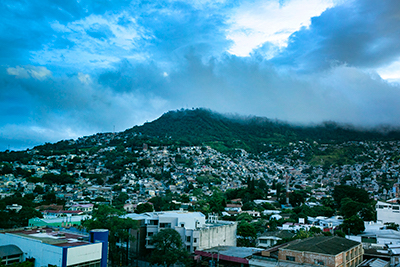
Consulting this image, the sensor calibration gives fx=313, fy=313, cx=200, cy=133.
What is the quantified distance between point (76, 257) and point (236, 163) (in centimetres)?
12761

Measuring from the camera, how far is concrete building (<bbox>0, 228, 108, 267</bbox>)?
806 inches

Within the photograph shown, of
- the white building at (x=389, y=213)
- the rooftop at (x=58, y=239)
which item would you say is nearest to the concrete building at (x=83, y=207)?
the rooftop at (x=58, y=239)

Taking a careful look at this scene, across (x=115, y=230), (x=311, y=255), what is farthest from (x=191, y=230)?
(x=311, y=255)

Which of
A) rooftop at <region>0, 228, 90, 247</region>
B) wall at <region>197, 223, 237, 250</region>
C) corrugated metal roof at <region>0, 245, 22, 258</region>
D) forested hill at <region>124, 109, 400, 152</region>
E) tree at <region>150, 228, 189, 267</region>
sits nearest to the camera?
rooftop at <region>0, 228, 90, 247</region>

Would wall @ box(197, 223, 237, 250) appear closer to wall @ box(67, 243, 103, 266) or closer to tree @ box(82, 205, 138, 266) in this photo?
tree @ box(82, 205, 138, 266)

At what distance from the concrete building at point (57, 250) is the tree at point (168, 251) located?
21.9ft

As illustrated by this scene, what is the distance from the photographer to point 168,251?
2852 centimetres

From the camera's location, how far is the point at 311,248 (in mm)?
26062

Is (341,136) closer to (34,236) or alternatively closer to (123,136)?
(123,136)

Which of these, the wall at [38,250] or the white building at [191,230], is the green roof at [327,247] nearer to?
the white building at [191,230]

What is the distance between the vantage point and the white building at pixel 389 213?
54438 mm

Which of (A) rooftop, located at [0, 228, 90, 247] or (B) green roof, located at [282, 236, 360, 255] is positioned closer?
(A) rooftop, located at [0, 228, 90, 247]

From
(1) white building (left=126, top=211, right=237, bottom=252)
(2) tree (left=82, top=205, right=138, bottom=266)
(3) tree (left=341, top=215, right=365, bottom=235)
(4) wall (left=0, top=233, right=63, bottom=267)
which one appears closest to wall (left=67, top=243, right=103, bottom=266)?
(4) wall (left=0, top=233, right=63, bottom=267)

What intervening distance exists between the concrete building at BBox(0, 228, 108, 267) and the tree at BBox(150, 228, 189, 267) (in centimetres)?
667
